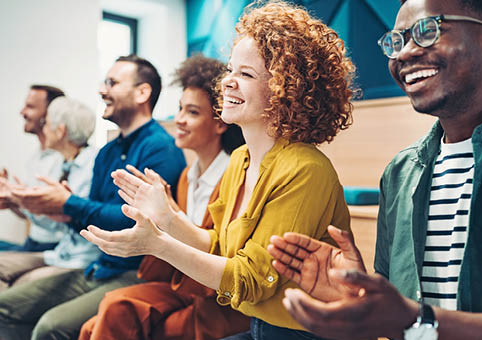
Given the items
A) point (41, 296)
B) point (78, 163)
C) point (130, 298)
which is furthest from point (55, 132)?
point (130, 298)

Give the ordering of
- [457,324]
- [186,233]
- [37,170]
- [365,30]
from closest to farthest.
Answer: [457,324]
[186,233]
[37,170]
[365,30]

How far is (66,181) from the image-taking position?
2055mm

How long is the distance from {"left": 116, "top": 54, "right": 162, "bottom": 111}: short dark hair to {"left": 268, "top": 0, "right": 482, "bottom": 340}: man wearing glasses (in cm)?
113

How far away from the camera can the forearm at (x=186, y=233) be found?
3.81ft

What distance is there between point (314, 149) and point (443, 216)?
32 centimetres

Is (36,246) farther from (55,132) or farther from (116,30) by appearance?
Answer: (116,30)

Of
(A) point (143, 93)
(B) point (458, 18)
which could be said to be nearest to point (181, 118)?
(A) point (143, 93)

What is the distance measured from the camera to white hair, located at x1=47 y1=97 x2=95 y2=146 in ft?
7.57

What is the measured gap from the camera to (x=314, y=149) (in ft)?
3.57

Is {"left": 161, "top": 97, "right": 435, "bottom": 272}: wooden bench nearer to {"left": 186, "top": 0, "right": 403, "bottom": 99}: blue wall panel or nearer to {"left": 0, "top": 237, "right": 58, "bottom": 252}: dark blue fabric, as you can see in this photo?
{"left": 186, "top": 0, "right": 403, "bottom": 99}: blue wall panel

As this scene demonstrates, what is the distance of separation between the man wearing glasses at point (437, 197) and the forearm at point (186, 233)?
14.3 inches

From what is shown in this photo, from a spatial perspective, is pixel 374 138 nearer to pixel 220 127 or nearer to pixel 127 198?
pixel 220 127

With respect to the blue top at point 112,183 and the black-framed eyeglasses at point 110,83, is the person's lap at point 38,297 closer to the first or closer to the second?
the blue top at point 112,183

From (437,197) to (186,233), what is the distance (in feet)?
1.92
